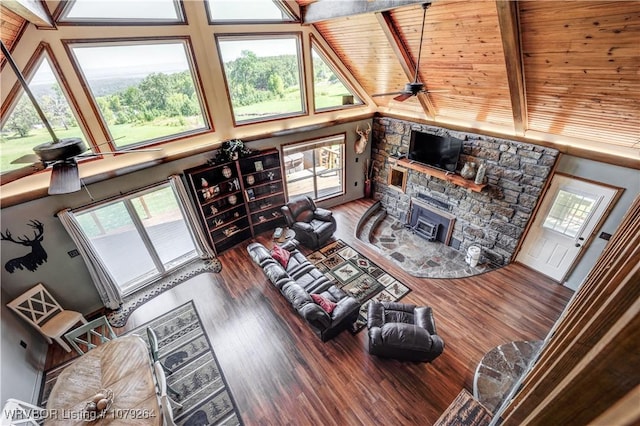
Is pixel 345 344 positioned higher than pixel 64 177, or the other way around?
pixel 64 177

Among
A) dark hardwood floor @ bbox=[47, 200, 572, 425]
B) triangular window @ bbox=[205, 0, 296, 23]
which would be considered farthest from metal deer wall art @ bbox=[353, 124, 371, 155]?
dark hardwood floor @ bbox=[47, 200, 572, 425]

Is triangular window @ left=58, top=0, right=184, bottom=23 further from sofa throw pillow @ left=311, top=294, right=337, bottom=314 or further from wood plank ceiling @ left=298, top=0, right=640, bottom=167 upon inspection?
sofa throw pillow @ left=311, top=294, right=337, bottom=314

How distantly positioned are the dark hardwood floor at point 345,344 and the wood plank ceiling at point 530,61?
2979 mm

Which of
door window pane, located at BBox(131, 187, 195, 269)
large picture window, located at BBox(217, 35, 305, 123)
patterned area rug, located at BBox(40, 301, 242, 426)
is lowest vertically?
patterned area rug, located at BBox(40, 301, 242, 426)

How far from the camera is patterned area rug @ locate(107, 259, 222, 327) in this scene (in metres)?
5.18

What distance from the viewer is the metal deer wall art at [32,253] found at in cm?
423

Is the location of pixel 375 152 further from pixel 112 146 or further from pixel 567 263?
pixel 112 146

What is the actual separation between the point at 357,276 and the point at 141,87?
5511 mm

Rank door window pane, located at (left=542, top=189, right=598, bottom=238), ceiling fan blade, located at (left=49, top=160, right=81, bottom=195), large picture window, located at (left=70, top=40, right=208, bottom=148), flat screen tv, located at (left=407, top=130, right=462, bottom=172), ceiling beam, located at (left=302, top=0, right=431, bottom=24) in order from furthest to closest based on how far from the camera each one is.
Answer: flat screen tv, located at (left=407, top=130, right=462, bottom=172)
door window pane, located at (left=542, top=189, right=598, bottom=238)
large picture window, located at (left=70, top=40, right=208, bottom=148)
ceiling beam, located at (left=302, top=0, right=431, bottom=24)
ceiling fan blade, located at (left=49, top=160, right=81, bottom=195)

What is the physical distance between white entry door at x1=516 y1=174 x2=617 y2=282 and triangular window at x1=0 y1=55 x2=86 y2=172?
28.3 ft

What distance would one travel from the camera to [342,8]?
4.59 metres

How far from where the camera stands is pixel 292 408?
3727 millimetres

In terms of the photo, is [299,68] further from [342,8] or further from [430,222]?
[430,222]

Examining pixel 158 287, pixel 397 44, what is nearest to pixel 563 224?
pixel 397 44
